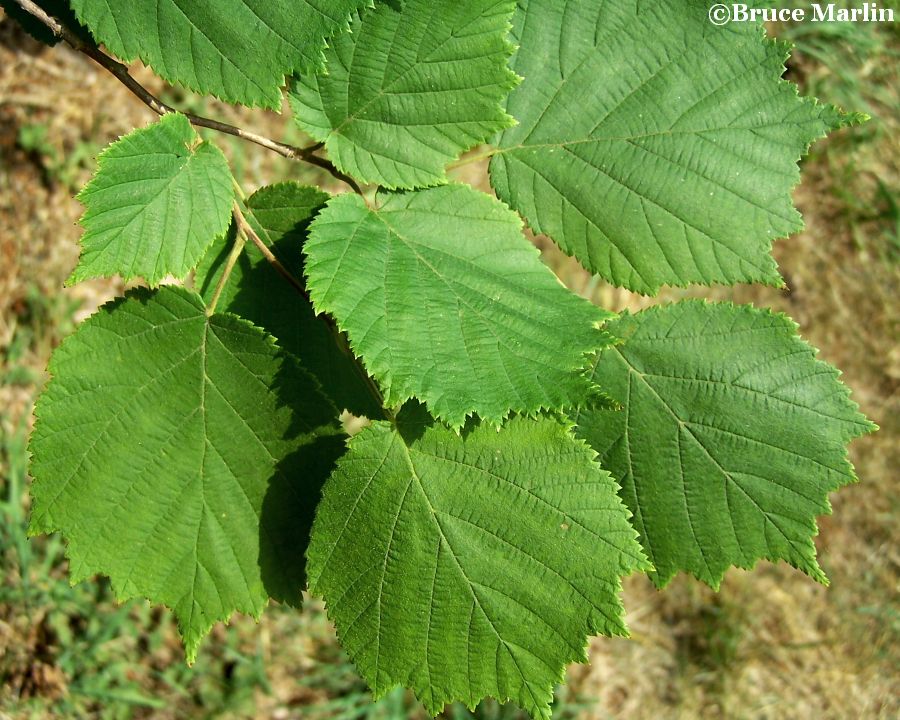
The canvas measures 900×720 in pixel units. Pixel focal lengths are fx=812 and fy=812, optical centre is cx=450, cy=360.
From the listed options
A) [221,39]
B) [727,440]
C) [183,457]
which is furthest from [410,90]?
[727,440]

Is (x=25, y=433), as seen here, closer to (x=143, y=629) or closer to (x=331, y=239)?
(x=143, y=629)

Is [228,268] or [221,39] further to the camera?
[228,268]

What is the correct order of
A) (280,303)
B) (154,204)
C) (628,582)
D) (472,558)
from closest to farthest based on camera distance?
(154,204)
(472,558)
(280,303)
(628,582)

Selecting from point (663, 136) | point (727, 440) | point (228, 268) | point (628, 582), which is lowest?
point (628, 582)

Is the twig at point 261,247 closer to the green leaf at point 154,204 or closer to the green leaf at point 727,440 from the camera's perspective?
the green leaf at point 154,204

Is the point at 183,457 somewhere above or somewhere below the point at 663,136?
below

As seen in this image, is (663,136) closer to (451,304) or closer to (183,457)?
(451,304)

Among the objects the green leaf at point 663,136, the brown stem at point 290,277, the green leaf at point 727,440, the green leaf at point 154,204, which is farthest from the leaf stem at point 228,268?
the green leaf at point 727,440

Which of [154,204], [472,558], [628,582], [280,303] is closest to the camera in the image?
[154,204]
